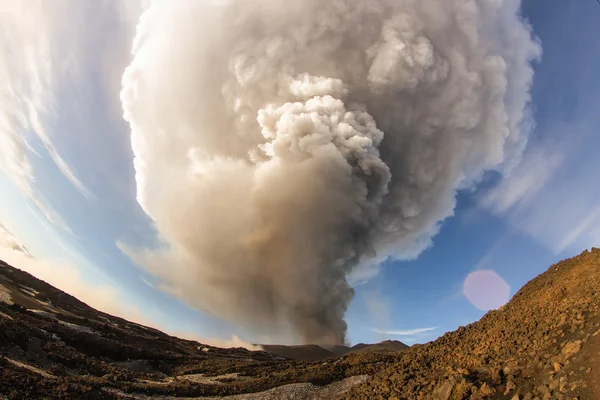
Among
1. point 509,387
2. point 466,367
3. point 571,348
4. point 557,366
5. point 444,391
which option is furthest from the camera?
point 466,367

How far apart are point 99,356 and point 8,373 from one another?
81.1ft

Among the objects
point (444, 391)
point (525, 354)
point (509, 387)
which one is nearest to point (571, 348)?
point (525, 354)

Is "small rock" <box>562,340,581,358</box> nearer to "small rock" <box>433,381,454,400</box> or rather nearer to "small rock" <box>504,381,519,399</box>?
"small rock" <box>504,381,519,399</box>

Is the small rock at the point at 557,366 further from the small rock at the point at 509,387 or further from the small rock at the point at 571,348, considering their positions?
the small rock at the point at 509,387

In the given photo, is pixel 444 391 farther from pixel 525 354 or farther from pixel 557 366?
pixel 557 366

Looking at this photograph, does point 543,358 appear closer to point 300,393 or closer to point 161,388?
point 300,393

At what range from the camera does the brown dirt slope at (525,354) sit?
13.9 meters

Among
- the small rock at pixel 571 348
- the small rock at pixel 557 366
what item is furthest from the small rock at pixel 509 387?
the small rock at pixel 571 348

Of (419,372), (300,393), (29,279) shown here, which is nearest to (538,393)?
(419,372)

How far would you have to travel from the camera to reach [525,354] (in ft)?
54.6

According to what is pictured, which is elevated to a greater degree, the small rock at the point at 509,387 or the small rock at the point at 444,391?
the small rock at the point at 509,387

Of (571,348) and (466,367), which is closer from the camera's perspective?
(571,348)

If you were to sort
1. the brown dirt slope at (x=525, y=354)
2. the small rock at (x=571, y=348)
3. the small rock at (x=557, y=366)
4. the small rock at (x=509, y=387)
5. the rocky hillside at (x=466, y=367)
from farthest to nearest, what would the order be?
1. the small rock at (x=509, y=387)
2. the rocky hillside at (x=466, y=367)
3. the small rock at (x=571, y=348)
4. the small rock at (x=557, y=366)
5. the brown dirt slope at (x=525, y=354)

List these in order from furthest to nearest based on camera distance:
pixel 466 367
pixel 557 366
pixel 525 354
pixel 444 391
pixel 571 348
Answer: pixel 466 367 < pixel 525 354 < pixel 444 391 < pixel 571 348 < pixel 557 366
